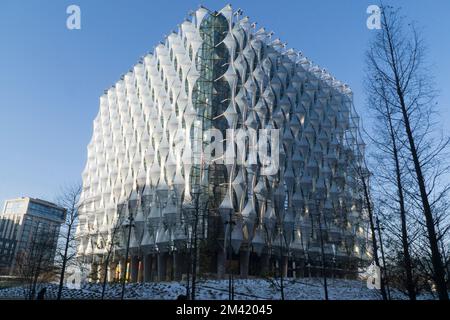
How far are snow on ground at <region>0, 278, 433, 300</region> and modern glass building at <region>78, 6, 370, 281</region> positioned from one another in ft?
18.1

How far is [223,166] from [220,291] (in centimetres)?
1873

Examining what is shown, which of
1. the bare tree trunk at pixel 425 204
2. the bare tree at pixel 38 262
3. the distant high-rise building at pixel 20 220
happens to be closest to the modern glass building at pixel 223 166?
the bare tree at pixel 38 262

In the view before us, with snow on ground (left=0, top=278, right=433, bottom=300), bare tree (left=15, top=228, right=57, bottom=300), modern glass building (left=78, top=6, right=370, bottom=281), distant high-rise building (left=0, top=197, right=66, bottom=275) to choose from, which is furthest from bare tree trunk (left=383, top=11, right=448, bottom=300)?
distant high-rise building (left=0, top=197, right=66, bottom=275)

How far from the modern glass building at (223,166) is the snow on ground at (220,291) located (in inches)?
217

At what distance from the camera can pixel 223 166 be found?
52.2 m

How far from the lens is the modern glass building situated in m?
50.6

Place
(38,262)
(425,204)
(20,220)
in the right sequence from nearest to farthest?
1. (425,204)
2. (38,262)
3. (20,220)

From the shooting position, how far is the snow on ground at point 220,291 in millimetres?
36562

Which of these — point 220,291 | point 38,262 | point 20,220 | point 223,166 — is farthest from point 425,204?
point 20,220

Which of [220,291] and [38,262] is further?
[220,291]

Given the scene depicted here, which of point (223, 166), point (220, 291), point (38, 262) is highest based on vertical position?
point (223, 166)

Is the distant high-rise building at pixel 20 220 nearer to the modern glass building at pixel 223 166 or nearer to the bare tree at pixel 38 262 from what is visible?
the modern glass building at pixel 223 166

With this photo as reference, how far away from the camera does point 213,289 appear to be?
38094mm

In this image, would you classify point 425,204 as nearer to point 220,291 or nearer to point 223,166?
point 220,291
